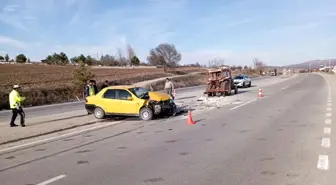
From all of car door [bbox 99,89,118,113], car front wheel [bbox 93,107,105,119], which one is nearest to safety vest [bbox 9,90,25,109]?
car front wheel [bbox 93,107,105,119]

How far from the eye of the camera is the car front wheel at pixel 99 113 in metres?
16.6

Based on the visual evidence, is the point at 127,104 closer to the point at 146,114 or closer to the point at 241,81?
the point at 146,114

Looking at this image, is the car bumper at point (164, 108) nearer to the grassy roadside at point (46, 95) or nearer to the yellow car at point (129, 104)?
the yellow car at point (129, 104)

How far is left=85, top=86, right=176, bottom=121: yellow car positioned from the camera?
15.9 metres

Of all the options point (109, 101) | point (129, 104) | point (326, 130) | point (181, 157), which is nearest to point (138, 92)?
point (129, 104)

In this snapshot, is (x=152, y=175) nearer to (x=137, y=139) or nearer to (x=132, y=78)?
(x=137, y=139)

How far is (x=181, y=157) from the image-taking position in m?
7.97

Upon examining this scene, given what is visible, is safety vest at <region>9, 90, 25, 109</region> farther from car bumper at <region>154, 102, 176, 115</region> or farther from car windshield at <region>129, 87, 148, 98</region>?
car bumper at <region>154, 102, 176, 115</region>

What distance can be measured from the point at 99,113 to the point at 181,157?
9324mm

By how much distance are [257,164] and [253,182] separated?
1.22 m

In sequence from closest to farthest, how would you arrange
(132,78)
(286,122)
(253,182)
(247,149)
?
(253,182) < (247,149) < (286,122) < (132,78)

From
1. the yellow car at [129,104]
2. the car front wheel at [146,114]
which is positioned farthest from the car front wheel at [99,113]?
the car front wheel at [146,114]

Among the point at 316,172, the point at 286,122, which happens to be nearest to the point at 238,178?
the point at 316,172

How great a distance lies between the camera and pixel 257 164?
713cm
